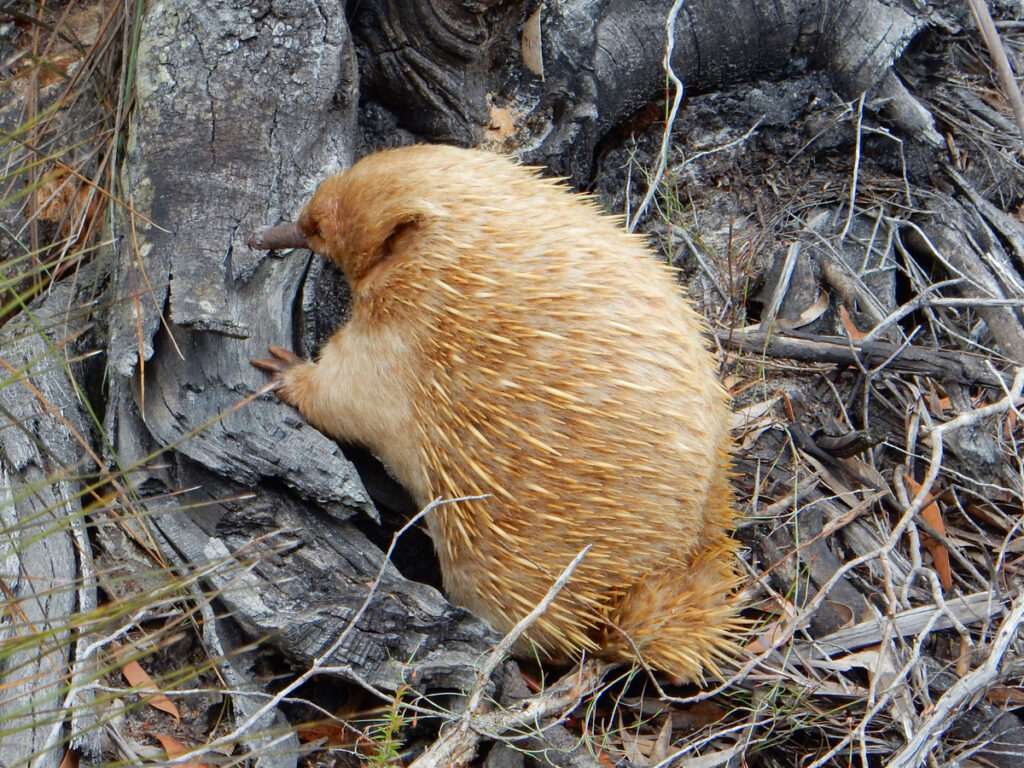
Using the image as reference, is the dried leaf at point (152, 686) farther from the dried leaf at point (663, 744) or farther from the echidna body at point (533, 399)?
the dried leaf at point (663, 744)

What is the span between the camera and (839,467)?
8.59 ft

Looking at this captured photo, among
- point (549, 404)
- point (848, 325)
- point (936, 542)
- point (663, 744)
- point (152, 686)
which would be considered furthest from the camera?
point (848, 325)

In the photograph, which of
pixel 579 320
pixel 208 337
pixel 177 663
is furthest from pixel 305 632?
pixel 579 320

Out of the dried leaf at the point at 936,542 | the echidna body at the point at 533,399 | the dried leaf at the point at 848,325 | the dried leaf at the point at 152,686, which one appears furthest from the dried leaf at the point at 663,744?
the dried leaf at the point at 848,325

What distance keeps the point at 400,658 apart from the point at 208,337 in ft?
2.81

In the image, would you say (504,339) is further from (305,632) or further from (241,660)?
(241,660)

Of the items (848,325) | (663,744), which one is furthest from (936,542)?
(663,744)

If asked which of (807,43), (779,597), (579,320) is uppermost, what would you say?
(807,43)

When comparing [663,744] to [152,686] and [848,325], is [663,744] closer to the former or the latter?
[152,686]

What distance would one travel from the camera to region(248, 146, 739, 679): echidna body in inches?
76.2

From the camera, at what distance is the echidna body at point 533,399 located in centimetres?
194

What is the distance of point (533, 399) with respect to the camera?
1953 millimetres

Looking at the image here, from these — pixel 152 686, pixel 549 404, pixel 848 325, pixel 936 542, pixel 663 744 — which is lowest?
pixel 663 744

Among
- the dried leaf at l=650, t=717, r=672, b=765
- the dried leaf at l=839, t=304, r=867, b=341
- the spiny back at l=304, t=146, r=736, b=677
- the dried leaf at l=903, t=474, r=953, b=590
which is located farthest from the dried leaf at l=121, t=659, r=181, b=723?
the dried leaf at l=839, t=304, r=867, b=341
